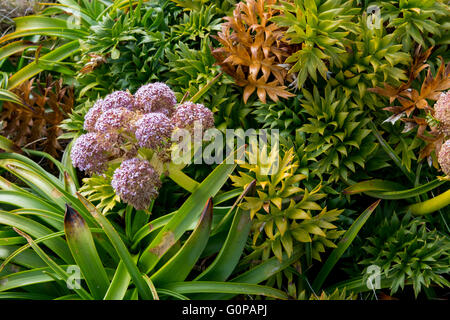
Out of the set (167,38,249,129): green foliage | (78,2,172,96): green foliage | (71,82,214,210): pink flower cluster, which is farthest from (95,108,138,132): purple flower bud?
(78,2,172,96): green foliage

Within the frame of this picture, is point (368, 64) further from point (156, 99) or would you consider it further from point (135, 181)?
point (135, 181)

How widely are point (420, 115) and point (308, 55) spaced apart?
0.67 metres

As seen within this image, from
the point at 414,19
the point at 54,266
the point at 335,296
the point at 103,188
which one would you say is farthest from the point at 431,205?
the point at 54,266

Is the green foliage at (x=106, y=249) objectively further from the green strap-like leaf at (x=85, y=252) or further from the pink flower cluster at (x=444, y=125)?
the pink flower cluster at (x=444, y=125)

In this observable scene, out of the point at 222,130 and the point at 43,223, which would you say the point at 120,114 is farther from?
the point at 43,223

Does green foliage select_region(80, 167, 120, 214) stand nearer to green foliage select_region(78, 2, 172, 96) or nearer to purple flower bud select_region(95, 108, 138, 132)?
purple flower bud select_region(95, 108, 138, 132)

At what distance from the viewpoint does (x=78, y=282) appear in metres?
1.98

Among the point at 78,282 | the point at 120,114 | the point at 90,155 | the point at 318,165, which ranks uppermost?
the point at 120,114

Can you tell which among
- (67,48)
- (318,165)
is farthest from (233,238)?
(67,48)

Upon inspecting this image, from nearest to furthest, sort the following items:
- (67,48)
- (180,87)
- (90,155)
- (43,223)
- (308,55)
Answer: (90,155) < (308,55) < (43,223) < (180,87) < (67,48)

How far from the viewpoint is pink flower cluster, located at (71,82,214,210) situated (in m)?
1.79

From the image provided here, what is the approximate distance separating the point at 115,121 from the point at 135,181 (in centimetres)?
26

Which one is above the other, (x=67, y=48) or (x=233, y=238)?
(x=67, y=48)

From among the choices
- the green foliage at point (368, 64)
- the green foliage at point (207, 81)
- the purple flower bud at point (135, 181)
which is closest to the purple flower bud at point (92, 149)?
the purple flower bud at point (135, 181)
